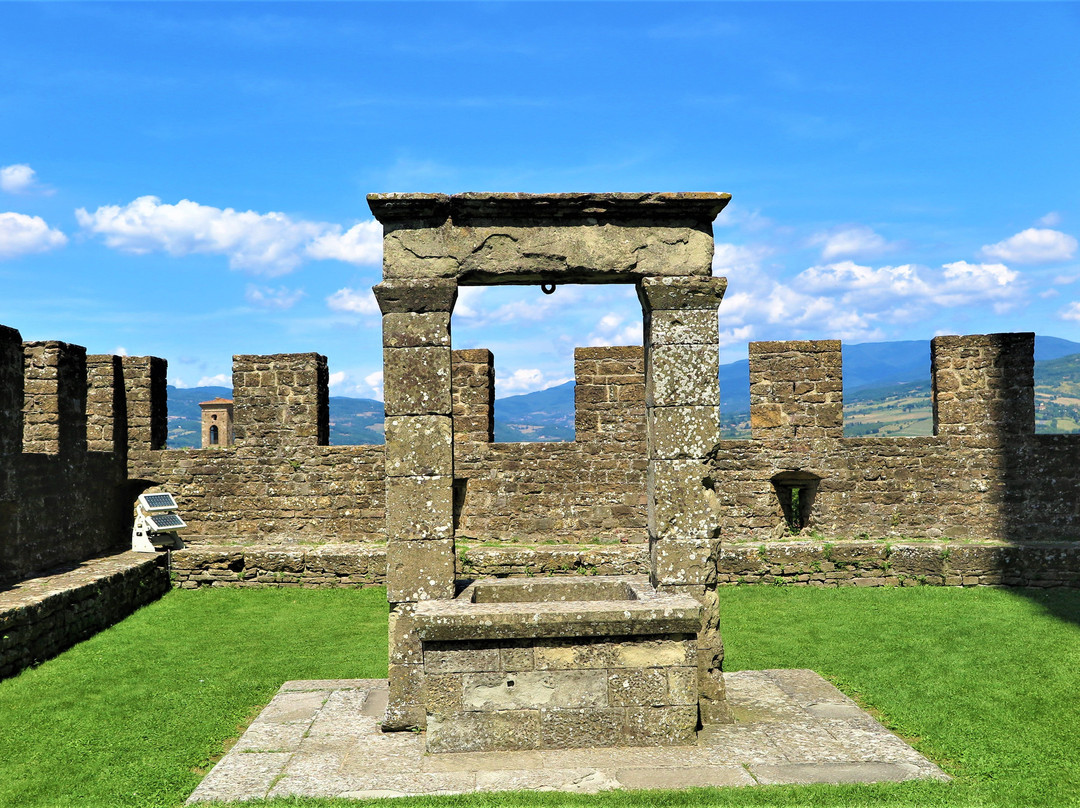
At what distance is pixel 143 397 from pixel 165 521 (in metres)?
1.90

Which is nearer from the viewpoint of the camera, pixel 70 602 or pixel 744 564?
pixel 70 602

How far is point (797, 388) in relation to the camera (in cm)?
1165

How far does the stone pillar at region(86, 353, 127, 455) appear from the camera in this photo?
11977mm

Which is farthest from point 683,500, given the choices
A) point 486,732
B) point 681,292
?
point 486,732

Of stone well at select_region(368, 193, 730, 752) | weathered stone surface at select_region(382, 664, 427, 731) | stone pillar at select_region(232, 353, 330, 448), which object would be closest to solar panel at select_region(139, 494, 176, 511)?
stone pillar at select_region(232, 353, 330, 448)

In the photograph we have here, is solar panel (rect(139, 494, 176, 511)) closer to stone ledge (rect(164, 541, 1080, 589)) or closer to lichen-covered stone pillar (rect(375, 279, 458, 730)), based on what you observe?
stone ledge (rect(164, 541, 1080, 589))

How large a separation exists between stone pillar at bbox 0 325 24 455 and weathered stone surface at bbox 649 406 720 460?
7.13 metres

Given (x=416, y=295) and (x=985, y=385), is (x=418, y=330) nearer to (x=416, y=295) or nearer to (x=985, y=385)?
(x=416, y=295)

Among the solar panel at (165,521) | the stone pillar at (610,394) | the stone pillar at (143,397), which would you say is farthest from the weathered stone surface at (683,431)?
the stone pillar at (143,397)

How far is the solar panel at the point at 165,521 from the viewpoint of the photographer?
11.6 m

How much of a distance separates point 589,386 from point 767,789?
734 cm

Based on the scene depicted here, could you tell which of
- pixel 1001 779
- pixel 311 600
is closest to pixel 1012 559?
pixel 1001 779

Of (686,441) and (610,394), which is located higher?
(610,394)

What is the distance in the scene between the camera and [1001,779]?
4.96 metres
